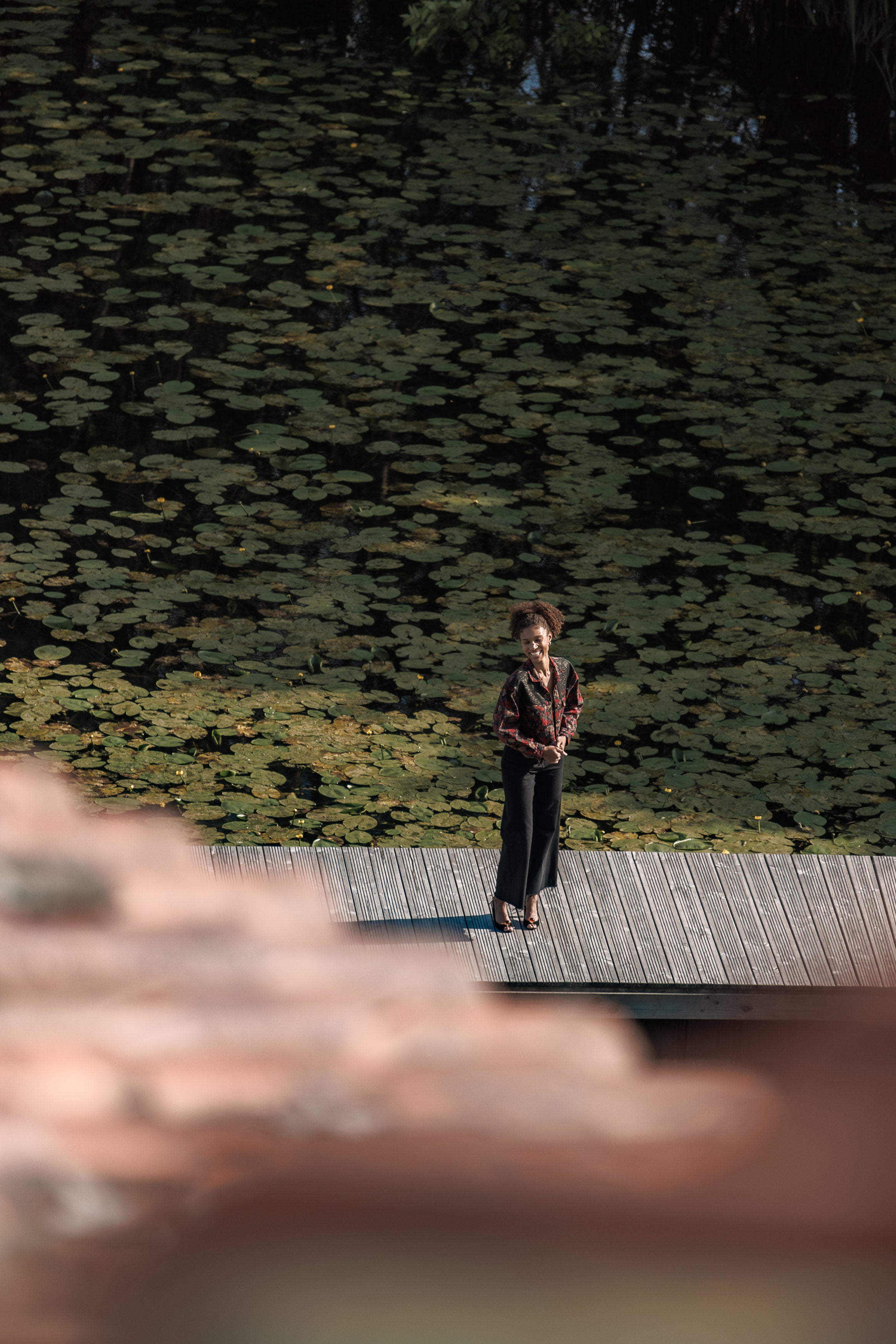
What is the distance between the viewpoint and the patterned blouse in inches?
145

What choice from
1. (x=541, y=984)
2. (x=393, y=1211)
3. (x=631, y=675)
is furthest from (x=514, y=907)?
(x=631, y=675)

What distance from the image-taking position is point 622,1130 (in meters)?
2.65

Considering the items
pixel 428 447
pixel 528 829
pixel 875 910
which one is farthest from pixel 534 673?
pixel 428 447

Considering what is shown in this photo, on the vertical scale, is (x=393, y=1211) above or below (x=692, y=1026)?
above

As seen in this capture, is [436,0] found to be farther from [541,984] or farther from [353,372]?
[541,984]

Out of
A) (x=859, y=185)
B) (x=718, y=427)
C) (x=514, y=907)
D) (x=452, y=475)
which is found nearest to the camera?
(x=514, y=907)

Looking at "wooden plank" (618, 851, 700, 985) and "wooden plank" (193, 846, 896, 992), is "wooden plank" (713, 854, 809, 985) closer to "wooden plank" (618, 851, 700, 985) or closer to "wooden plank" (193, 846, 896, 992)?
"wooden plank" (193, 846, 896, 992)

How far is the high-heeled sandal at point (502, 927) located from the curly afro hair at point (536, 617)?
2.08 feet

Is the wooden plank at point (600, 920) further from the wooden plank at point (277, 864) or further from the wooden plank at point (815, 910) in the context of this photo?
the wooden plank at point (277, 864)

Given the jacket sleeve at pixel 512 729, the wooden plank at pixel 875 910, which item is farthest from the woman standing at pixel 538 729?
the wooden plank at pixel 875 910

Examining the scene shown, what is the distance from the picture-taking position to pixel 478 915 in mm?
3514

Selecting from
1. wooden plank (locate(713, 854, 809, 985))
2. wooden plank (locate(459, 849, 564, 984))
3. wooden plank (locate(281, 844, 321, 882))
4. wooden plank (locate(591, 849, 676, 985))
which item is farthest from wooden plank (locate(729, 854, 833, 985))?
wooden plank (locate(281, 844, 321, 882))

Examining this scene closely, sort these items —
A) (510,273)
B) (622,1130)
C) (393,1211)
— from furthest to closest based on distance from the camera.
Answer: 1. (510,273)
2. (622,1130)
3. (393,1211)

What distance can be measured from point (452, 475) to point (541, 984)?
157 inches
